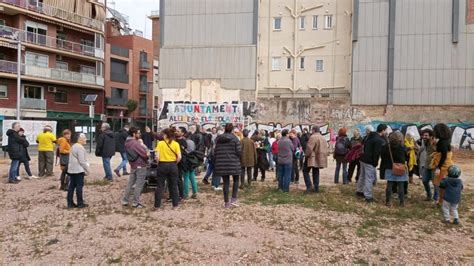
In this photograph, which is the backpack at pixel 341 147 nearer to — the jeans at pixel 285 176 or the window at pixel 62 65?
the jeans at pixel 285 176

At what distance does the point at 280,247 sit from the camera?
6383 millimetres

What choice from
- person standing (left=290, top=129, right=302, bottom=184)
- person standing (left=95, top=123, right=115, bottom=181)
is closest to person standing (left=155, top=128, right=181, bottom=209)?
person standing (left=290, top=129, right=302, bottom=184)

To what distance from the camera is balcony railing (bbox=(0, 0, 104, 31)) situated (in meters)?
36.5

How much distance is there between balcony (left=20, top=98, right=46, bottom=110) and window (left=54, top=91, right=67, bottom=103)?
189cm

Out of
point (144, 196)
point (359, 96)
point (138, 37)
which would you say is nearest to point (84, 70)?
point (138, 37)

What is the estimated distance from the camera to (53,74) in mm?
39375

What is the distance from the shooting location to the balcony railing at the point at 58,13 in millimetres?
36544

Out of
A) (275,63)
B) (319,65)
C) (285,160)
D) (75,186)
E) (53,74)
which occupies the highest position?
(275,63)

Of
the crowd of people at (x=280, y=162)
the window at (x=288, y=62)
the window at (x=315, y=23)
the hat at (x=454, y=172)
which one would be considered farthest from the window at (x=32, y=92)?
the hat at (x=454, y=172)

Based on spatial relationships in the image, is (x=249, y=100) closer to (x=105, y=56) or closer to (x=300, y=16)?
(x=300, y=16)

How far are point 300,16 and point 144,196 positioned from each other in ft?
90.2

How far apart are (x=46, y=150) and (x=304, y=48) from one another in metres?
24.9

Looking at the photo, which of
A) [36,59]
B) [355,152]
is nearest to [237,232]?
[355,152]

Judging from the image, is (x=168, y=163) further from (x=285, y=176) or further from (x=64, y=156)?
(x=64, y=156)
